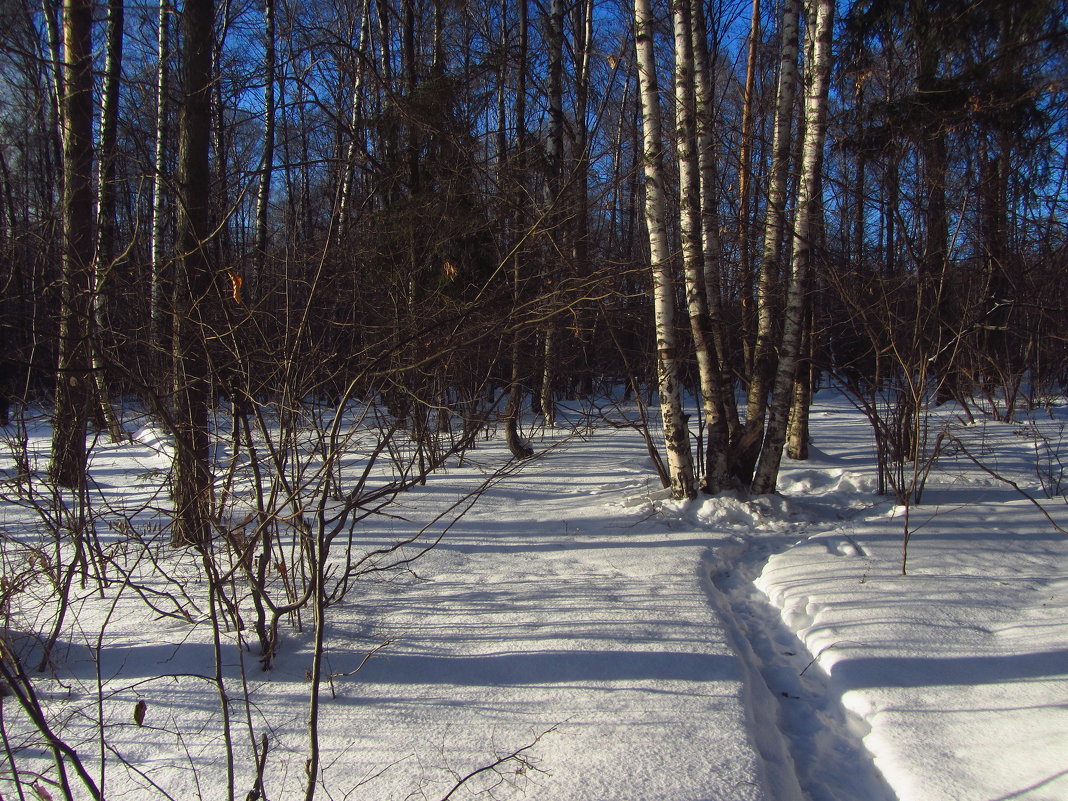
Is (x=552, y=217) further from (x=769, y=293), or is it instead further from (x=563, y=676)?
(x=563, y=676)

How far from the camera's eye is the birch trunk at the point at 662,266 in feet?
17.4

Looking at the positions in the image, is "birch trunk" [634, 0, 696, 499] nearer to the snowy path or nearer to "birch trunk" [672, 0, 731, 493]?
"birch trunk" [672, 0, 731, 493]

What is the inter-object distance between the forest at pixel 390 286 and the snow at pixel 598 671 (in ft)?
0.57

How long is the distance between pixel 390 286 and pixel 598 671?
451cm

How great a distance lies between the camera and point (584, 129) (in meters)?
10.6

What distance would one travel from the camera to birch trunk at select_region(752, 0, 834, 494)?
5379 millimetres

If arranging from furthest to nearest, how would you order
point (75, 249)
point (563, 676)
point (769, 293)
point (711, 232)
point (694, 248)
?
point (711, 232), point (769, 293), point (694, 248), point (563, 676), point (75, 249)

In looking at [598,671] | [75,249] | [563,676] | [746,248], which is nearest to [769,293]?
[746,248]

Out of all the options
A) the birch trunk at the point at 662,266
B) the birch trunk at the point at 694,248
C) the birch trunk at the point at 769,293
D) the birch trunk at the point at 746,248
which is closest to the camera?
the birch trunk at the point at 662,266

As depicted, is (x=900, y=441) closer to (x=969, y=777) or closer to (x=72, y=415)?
(x=969, y=777)

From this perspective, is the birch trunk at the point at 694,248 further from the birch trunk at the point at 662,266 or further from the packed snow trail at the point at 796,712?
the packed snow trail at the point at 796,712

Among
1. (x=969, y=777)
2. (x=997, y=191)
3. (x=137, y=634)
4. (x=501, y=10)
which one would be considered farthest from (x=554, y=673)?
(x=501, y=10)

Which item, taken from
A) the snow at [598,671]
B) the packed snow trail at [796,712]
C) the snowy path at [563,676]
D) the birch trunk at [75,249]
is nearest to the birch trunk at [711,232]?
the snow at [598,671]

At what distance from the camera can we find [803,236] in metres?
5.56
